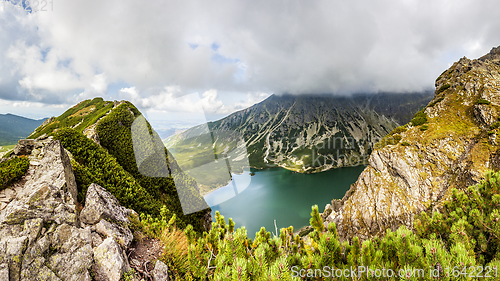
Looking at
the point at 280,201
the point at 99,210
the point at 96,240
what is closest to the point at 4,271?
the point at 96,240

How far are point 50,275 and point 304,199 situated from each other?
70918mm

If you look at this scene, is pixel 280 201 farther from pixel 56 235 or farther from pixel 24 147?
pixel 56 235

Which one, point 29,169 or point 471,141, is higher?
point 29,169

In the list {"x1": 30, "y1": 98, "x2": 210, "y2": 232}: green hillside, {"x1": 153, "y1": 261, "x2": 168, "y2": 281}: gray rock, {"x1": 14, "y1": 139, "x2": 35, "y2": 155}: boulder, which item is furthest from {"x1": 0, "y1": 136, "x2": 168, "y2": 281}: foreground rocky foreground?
{"x1": 30, "y1": 98, "x2": 210, "y2": 232}: green hillside

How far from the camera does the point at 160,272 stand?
3998mm

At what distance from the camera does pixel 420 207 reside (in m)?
24.1

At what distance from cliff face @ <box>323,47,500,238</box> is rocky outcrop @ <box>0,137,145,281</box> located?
1198 inches

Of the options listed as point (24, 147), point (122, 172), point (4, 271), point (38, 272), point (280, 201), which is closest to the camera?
point (4, 271)

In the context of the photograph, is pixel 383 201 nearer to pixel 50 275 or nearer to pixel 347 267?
pixel 347 267

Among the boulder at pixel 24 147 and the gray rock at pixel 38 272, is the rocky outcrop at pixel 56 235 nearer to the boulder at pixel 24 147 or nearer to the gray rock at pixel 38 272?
the gray rock at pixel 38 272

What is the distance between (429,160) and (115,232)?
1393 inches

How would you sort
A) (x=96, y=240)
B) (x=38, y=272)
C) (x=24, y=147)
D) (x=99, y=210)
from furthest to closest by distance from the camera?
(x=24, y=147)
(x=99, y=210)
(x=96, y=240)
(x=38, y=272)

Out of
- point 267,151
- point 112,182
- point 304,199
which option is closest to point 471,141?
point 112,182

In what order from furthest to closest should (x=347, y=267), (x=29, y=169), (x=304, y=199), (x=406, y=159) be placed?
(x=304, y=199)
(x=406, y=159)
(x=29, y=169)
(x=347, y=267)
